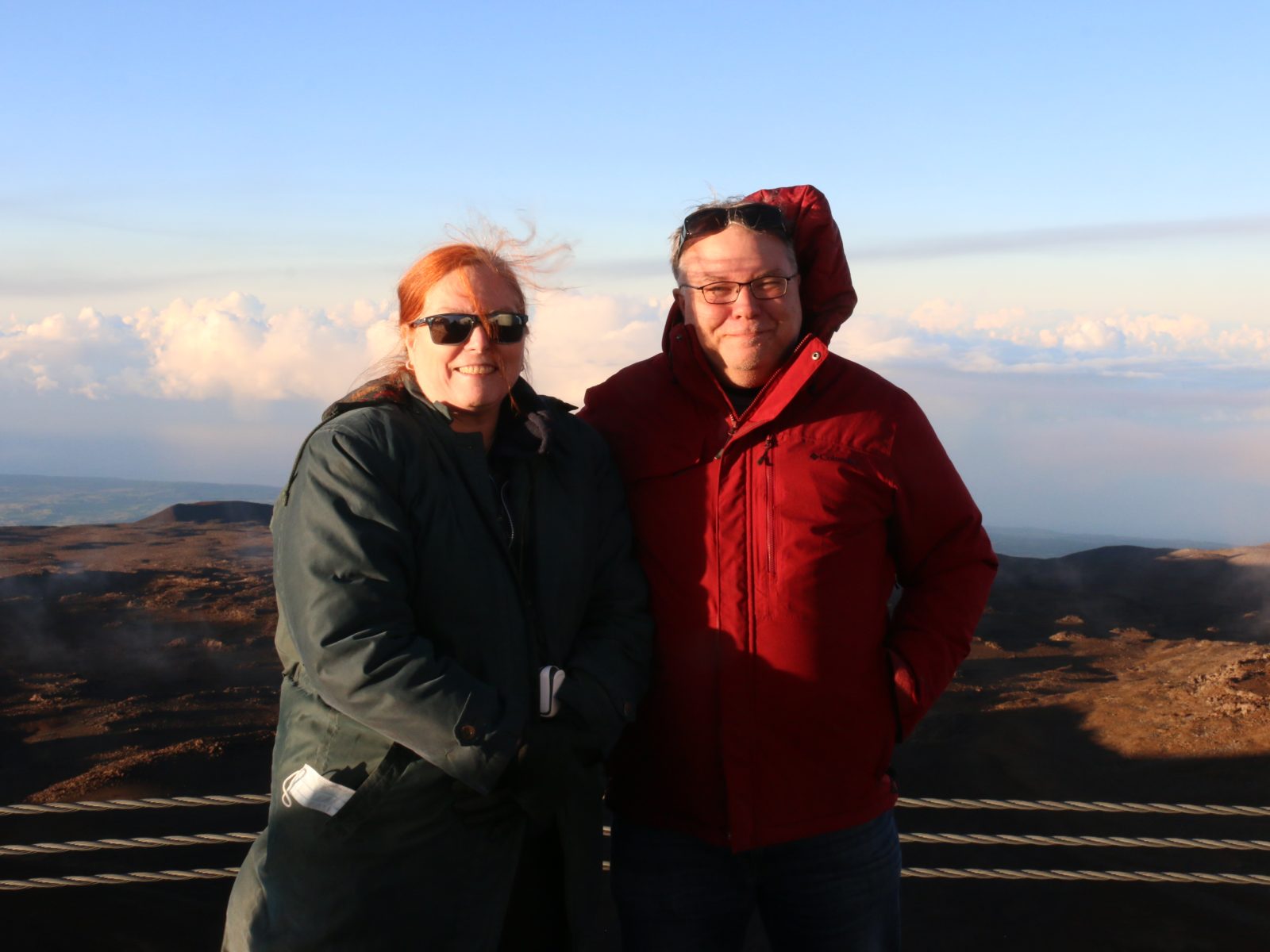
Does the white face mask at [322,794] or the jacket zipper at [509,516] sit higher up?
the jacket zipper at [509,516]

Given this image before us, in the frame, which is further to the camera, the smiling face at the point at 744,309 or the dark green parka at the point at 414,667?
the smiling face at the point at 744,309

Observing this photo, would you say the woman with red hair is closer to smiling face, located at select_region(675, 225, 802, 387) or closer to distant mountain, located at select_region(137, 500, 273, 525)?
smiling face, located at select_region(675, 225, 802, 387)

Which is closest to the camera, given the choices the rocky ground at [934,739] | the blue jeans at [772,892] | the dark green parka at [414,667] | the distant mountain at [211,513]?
the dark green parka at [414,667]

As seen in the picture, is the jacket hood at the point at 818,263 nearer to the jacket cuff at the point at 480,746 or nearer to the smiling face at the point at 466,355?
the smiling face at the point at 466,355

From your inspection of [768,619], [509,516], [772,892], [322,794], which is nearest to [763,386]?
[768,619]

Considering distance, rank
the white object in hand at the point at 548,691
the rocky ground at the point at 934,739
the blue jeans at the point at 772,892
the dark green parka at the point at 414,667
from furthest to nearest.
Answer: the rocky ground at the point at 934,739 → the blue jeans at the point at 772,892 → the white object in hand at the point at 548,691 → the dark green parka at the point at 414,667

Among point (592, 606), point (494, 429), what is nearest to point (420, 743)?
point (592, 606)

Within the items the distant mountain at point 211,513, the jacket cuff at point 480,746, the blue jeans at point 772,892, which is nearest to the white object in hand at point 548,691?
the jacket cuff at point 480,746
